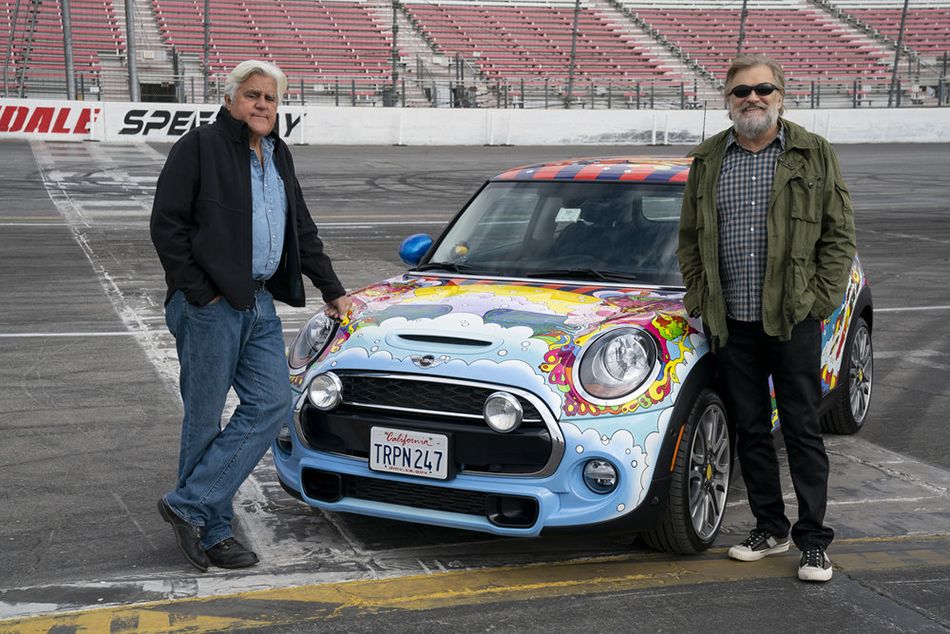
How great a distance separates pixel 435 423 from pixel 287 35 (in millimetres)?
40082

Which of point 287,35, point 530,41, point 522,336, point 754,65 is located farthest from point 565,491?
point 530,41

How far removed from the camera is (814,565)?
436cm

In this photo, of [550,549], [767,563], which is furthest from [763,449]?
[550,549]

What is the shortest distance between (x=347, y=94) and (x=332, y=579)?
34.0m

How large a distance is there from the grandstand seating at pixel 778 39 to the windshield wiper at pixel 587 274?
1685 inches

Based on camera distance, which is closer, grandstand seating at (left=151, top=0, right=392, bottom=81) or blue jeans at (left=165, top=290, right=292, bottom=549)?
blue jeans at (left=165, top=290, right=292, bottom=549)

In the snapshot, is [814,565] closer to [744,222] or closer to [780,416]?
[780,416]

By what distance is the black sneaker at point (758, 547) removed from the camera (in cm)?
456

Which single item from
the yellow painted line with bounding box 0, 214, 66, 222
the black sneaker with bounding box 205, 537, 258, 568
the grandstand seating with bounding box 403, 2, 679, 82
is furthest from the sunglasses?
the grandstand seating with bounding box 403, 2, 679, 82

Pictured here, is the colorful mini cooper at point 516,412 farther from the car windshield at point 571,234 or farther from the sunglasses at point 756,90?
the sunglasses at point 756,90

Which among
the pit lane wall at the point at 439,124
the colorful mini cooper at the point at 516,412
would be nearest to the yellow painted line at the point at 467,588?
the colorful mini cooper at the point at 516,412

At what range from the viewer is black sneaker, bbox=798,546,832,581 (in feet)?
14.2

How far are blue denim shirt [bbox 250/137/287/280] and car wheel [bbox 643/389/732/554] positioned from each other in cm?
164

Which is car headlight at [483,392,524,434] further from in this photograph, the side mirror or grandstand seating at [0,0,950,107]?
grandstand seating at [0,0,950,107]
